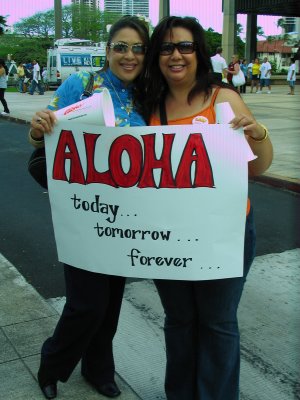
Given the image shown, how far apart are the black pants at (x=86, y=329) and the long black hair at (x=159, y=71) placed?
75cm

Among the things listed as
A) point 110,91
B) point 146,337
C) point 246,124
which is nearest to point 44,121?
point 110,91

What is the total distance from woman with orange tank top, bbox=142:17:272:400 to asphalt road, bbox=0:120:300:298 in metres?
1.77

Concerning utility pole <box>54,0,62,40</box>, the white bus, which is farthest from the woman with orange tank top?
utility pole <box>54,0,62,40</box>

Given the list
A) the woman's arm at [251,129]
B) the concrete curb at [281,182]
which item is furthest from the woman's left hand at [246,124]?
the concrete curb at [281,182]

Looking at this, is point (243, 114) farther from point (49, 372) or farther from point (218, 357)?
point (49, 372)

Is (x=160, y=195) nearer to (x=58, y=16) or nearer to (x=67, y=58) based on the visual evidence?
(x=67, y=58)

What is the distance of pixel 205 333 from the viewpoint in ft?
6.98

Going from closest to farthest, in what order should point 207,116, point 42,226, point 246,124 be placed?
point 246,124, point 207,116, point 42,226

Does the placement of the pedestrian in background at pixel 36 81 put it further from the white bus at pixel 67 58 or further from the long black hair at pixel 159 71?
the long black hair at pixel 159 71

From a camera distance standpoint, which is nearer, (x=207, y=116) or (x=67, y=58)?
(x=207, y=116)

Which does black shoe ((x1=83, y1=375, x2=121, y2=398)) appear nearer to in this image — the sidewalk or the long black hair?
the sidewalk

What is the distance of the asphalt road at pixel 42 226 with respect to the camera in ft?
13.9

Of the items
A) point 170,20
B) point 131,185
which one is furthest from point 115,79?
point 131,185

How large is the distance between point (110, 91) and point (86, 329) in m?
1.05
